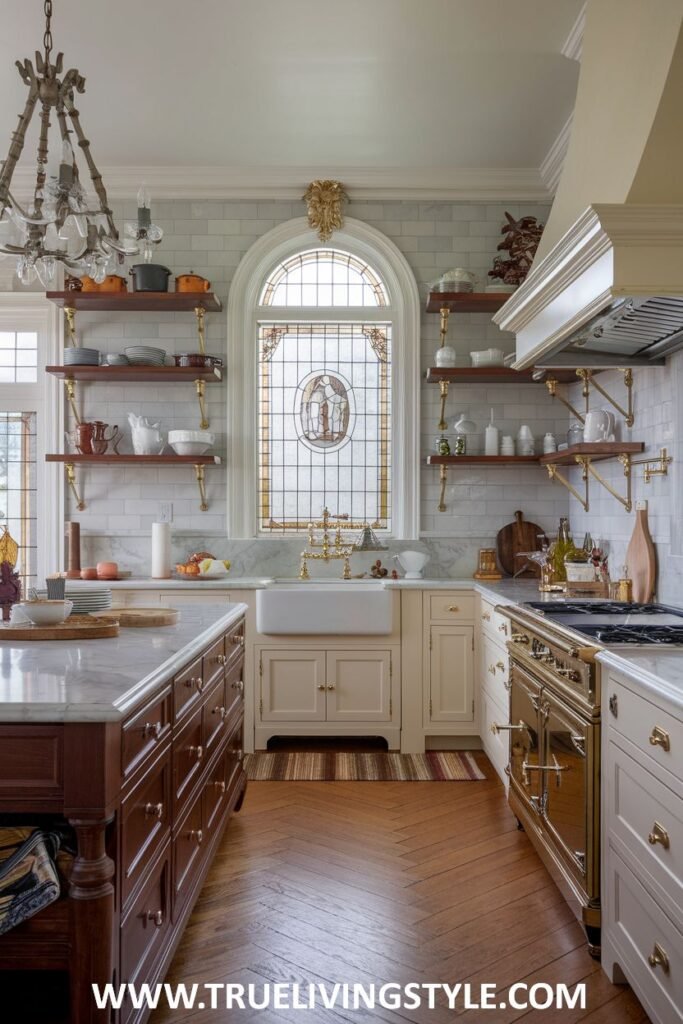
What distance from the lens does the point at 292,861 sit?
2992mm

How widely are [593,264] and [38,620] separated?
200cm

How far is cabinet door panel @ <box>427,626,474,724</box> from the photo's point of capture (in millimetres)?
Answer: 4418

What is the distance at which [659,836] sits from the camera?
5.97 ft

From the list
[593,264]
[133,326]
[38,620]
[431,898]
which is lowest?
[431,898]

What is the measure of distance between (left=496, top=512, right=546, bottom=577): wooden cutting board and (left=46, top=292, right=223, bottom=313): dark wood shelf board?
7.36 ft

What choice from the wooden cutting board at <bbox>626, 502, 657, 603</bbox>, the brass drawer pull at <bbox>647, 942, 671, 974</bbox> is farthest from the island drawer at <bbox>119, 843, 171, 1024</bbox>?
the wooden cutting board at <bbox>626, 502, 657, 603</bbox>

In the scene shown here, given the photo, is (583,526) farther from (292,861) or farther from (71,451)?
(71,451)

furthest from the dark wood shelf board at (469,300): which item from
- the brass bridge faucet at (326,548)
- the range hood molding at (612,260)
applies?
the range hood molding at (612,260)

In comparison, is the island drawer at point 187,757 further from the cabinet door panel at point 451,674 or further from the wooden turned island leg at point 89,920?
the cabinet door panel at point 451,674

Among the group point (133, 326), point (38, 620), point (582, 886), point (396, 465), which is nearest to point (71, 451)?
point (133, 326)

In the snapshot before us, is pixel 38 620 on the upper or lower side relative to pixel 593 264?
lower

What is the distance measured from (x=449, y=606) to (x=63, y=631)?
2527 millimetres

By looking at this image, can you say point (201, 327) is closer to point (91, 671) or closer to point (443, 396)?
point (443, 396)

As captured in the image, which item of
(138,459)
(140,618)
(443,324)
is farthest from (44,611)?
(443,324)
